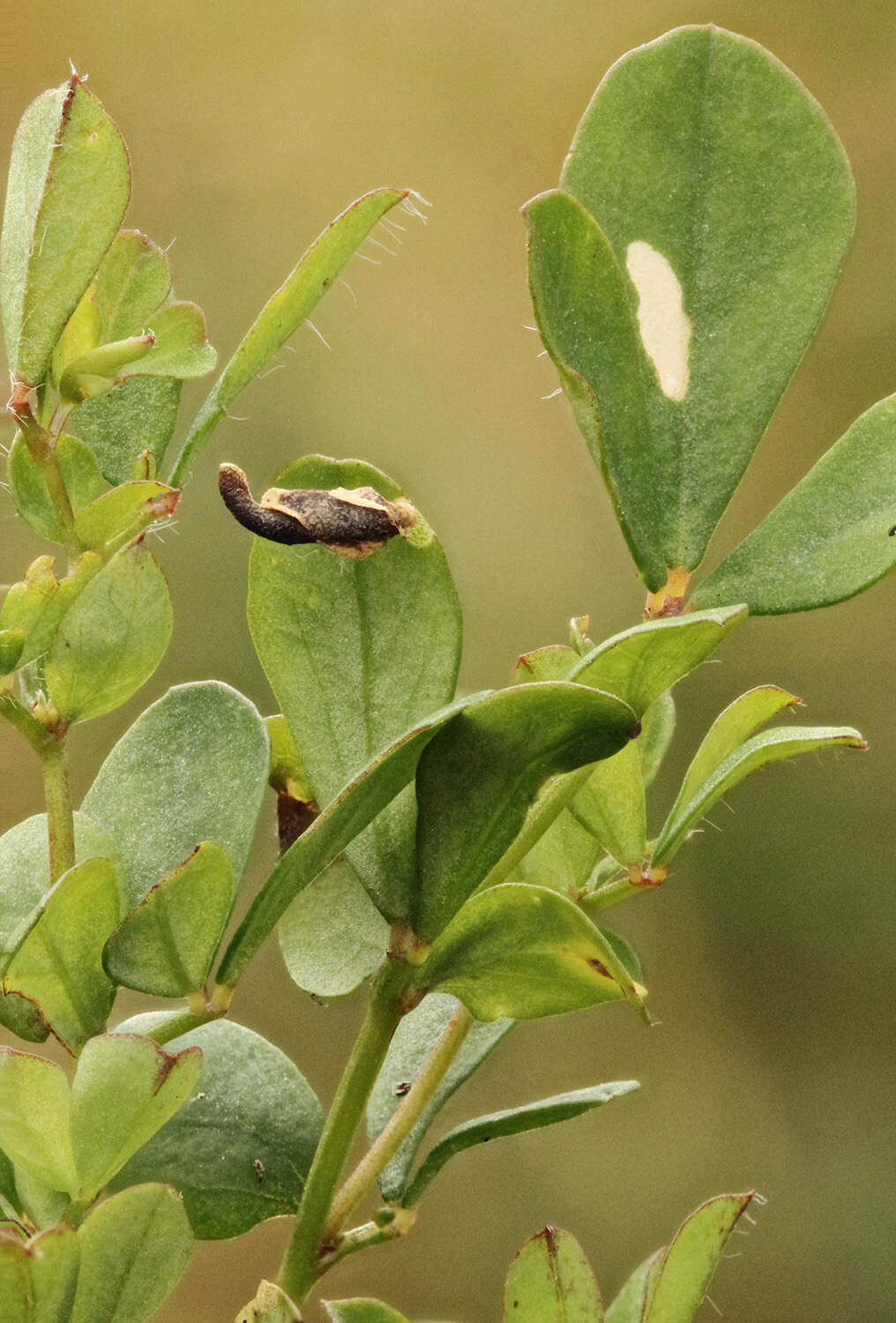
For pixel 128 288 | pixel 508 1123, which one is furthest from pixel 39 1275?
pixel 128 288

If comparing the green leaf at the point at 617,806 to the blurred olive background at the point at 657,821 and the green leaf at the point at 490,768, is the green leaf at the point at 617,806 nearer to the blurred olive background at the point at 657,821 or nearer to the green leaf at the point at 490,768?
the green leaf at the point at 490,768

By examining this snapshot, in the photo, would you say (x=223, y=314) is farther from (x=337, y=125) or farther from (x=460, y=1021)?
(x=460, y=1021)

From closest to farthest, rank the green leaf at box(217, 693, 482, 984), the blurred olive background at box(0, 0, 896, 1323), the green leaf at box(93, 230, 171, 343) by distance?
the green leaf at box(217, 693, 482, 984)
the green leaf at box(93, 230, 171, 343)
the blurred olive background at box(0, 0, 896, 1323)

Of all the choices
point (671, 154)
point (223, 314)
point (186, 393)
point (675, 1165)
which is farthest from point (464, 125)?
point (671, 154)

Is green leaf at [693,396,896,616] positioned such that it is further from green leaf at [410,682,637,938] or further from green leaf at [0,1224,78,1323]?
green leaf at [0,1224,78,1323]

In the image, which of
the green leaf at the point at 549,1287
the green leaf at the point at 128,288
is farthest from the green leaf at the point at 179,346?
the green leaf at the point at 549,1287

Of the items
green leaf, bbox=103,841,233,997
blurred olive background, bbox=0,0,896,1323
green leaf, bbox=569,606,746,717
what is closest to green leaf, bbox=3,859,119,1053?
green leaf, bbox=103,841,233,997
